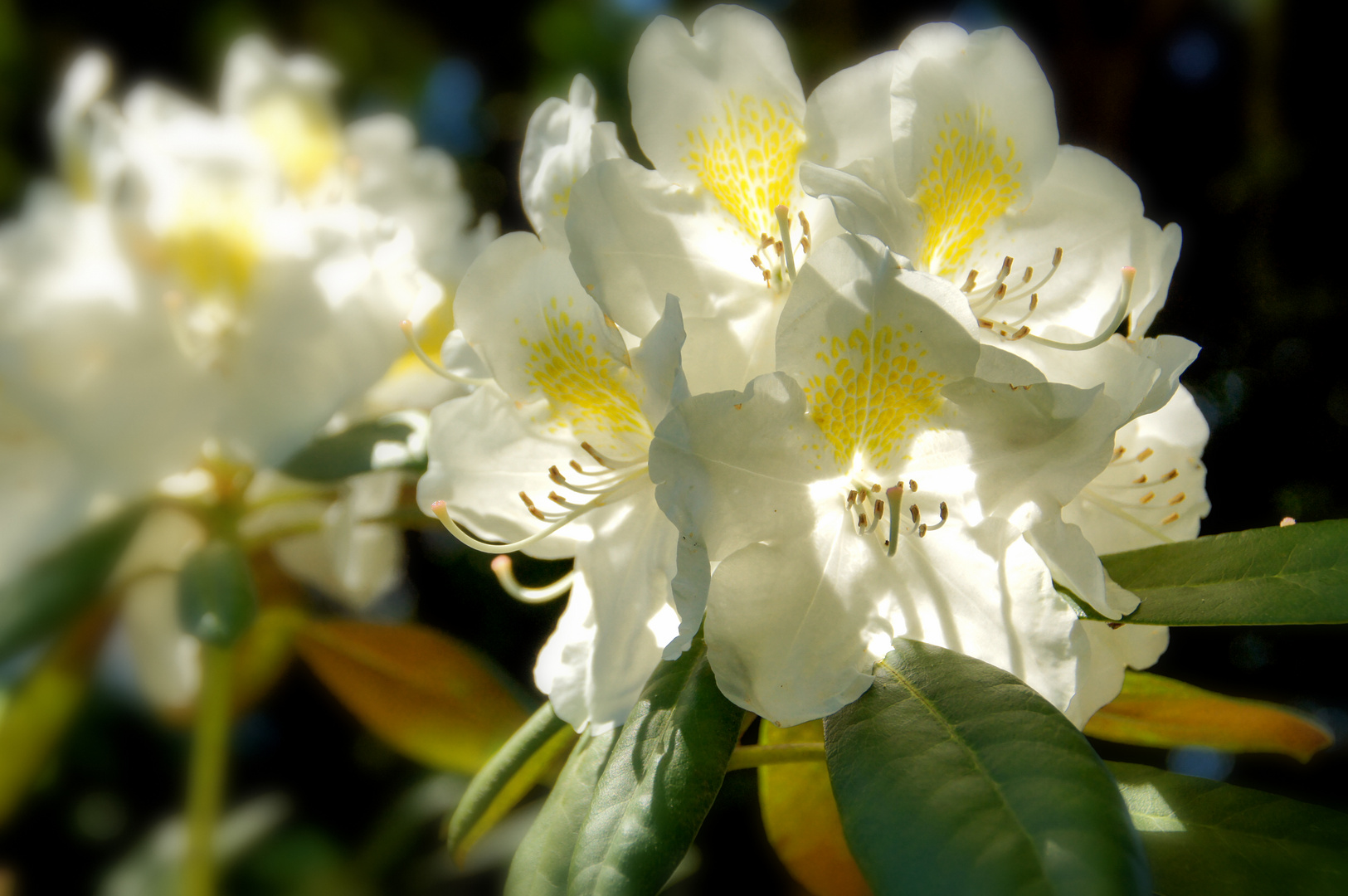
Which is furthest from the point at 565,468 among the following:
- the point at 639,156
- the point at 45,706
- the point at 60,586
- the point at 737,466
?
the point at 639,156

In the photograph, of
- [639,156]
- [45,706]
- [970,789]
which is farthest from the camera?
[639,156]

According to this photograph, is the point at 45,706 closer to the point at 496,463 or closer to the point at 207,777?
the point at 207,777

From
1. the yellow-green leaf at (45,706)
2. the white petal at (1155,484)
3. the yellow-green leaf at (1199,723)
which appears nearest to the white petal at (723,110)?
the white petal at (1155,484)

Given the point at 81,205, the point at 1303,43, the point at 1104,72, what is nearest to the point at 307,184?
the point at 81,205

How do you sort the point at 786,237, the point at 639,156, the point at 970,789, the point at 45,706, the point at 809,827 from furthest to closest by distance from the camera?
1. the point at 639,156
2. the point at 45,706
3. the point at 809,827
4. the point at 786,237
5. the point at 970,789

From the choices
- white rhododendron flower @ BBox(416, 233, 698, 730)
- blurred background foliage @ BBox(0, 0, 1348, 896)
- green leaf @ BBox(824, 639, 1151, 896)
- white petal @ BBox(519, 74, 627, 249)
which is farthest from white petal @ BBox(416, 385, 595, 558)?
blurred background foliage @ BBox(0, 0, 1348, 896)
